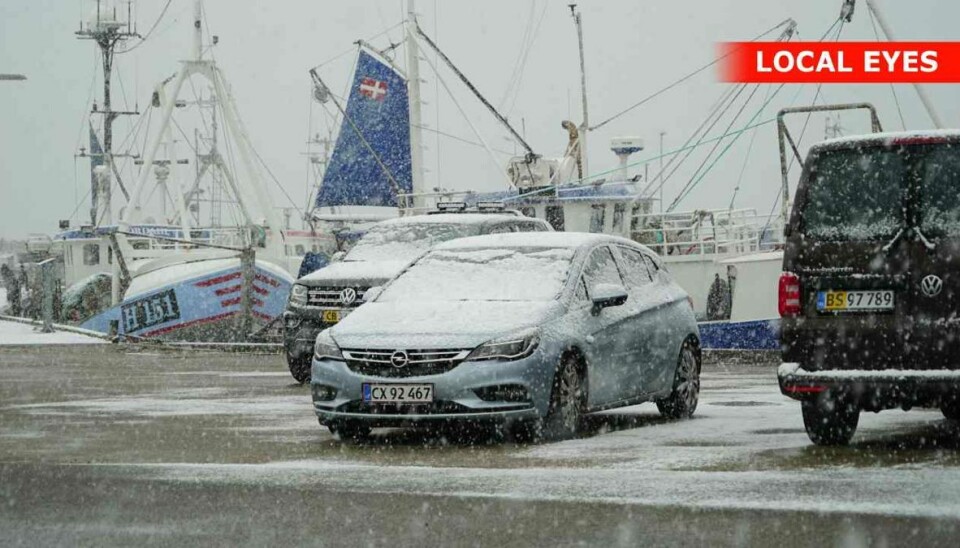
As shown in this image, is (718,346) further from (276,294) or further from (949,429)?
(949,429)

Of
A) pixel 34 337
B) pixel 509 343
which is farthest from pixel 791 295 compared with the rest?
pixel 34 337

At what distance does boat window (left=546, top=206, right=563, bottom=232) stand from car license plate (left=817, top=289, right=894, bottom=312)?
24647 mm

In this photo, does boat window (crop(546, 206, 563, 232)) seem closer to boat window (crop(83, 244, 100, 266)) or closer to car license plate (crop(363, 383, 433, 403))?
car license plate (crop(363, 383, 433, 403))

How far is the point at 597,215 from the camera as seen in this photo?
3603 centimetres

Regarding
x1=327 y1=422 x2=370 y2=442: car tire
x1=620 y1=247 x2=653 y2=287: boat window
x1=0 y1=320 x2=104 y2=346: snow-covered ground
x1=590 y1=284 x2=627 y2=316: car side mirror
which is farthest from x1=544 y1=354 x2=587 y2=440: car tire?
x1=0 y1=320 x2=104 y2=346: snow-covered ground

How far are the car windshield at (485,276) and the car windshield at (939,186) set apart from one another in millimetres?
3154

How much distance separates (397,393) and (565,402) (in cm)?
130

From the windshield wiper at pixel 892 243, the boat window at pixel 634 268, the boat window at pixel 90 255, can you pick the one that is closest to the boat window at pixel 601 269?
the boat window at pixel 634 268

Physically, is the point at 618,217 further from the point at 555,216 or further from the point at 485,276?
the point at 485,276

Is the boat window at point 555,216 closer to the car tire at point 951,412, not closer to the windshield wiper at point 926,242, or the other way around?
the car tire at point 951,412

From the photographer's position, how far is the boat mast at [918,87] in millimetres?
34688

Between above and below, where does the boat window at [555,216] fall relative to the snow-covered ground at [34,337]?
above

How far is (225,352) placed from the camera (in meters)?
Result: 27.8

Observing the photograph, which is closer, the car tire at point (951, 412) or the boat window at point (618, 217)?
the car tire at point (951, 412)
